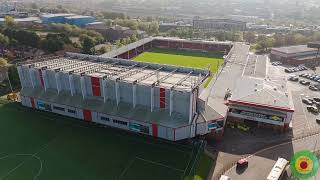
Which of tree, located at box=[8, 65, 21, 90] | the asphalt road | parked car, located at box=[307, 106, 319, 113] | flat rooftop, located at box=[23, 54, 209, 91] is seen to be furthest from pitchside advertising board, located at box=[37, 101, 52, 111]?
parked car, located at box=[307, 106, 319, 113]

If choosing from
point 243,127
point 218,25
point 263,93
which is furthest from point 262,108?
point 218,25

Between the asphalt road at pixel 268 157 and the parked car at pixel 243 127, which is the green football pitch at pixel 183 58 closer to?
the parked car at pixel 243 127

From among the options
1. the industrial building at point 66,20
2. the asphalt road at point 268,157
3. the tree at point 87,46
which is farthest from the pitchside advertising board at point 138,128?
the industrial building at point 66,20

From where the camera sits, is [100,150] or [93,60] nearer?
[100,150]

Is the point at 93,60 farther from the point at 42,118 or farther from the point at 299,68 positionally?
the point at 299,68

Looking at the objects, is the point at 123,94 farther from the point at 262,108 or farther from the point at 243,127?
the point at 262,108

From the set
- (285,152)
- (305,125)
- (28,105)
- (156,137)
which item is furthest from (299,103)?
(28,105)

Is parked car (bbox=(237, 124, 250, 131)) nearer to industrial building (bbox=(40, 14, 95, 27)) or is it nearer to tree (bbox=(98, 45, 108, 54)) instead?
tree (bbox=(98, 45, 108, 54))
